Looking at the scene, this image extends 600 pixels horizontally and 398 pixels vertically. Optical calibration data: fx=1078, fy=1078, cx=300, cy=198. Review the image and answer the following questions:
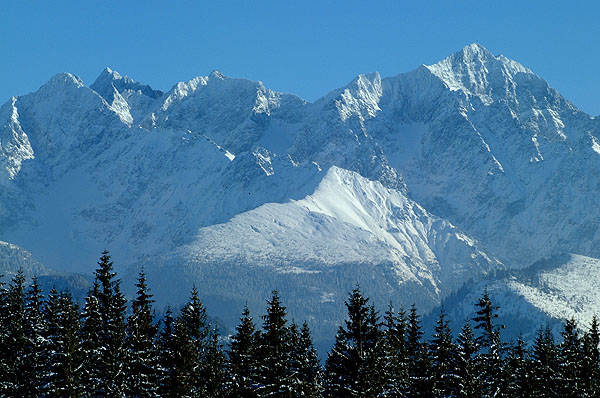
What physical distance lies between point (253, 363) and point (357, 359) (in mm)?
10529

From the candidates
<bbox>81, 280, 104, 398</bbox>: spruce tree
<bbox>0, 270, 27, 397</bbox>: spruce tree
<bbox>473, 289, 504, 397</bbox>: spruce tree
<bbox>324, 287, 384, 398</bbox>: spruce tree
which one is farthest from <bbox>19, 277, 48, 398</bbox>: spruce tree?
<bbox>473, 289, 504, 397</bbox>: spruce tree

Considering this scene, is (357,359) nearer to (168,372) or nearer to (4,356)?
(168,372)

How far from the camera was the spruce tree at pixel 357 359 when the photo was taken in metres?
71.1

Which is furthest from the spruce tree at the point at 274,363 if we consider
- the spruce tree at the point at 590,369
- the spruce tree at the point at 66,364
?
the spruce tree at the point at 590,369

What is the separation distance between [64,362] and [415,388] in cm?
2658

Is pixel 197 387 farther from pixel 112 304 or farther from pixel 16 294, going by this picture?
pixel 16 294

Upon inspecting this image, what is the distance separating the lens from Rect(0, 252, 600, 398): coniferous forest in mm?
73500

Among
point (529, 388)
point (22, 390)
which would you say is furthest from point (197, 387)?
point (529, 388)

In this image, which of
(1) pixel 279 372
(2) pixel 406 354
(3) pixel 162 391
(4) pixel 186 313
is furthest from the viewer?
(4) pixel 186 313

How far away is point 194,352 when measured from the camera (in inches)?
3403

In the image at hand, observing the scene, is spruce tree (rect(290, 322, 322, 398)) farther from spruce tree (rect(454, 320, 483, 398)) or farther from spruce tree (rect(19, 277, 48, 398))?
spruce tree (rect(19, 277, 48, 398))

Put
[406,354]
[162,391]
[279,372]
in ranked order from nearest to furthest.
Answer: [279,372], [162,391], [406,354]

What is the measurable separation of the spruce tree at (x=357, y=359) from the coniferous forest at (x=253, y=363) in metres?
0.07

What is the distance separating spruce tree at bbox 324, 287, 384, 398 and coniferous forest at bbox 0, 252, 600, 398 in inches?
2.7
